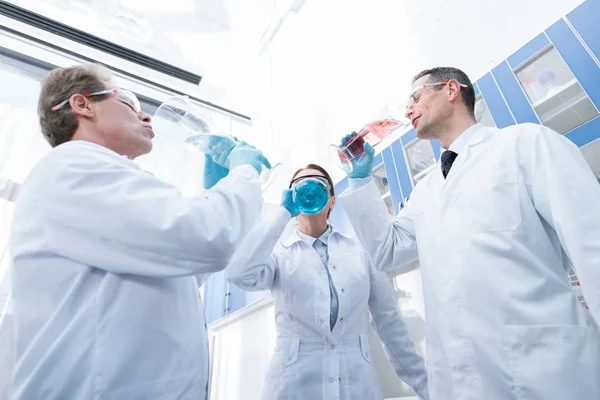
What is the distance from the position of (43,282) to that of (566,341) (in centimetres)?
98

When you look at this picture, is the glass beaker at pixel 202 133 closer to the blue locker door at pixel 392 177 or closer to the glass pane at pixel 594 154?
the blue locker door at pixel 392 177

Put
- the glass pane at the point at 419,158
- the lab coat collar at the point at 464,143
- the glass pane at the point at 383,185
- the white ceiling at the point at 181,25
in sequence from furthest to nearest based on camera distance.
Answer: the white ceiling at the point at 181,25 → the glass pane at the point at 383,185 → the glass pane at the point at 419,158 → the lab coat collar at the point at 464,143

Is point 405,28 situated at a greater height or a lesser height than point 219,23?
lesser

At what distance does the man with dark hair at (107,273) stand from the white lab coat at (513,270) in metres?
→ 0.54

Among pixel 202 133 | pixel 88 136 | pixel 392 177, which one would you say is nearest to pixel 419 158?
pixel 392 177

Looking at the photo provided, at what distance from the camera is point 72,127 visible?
2.94 ft

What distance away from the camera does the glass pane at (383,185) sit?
5.12 feet

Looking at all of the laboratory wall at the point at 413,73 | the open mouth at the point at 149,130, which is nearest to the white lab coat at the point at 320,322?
the laboratory wall at the point at 413,73

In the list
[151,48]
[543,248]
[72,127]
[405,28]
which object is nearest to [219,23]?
[151,48]

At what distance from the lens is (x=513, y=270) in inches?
29.6

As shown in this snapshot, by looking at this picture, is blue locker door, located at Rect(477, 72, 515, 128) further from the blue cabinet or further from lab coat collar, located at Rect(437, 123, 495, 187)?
lab coat collar, located at Rect(437, 123, 495, 187)

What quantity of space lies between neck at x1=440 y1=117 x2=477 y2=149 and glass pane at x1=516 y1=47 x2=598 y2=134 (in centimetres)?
20

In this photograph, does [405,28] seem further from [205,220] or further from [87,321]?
[87,321]

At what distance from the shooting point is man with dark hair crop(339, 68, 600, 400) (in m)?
0.66
